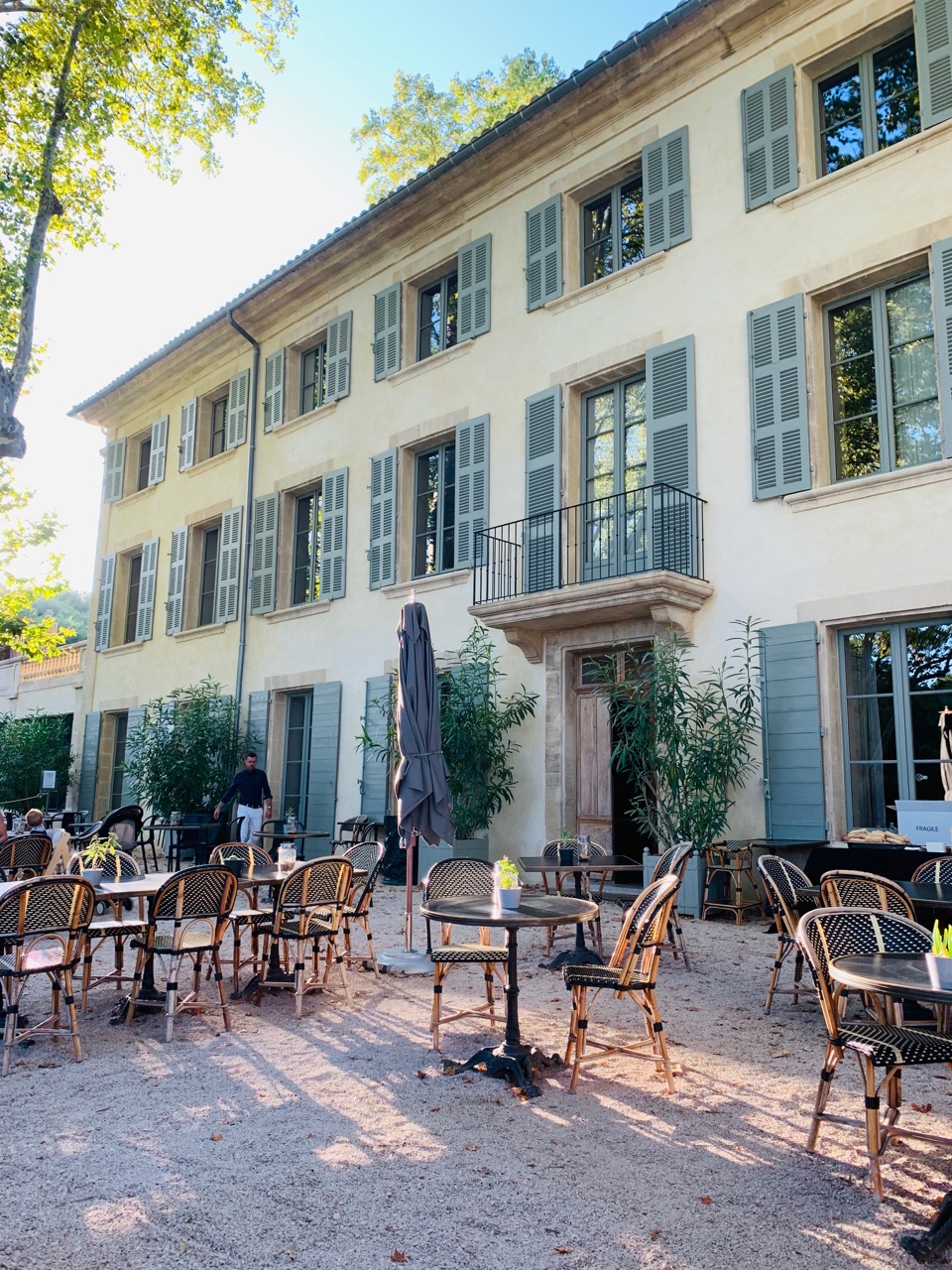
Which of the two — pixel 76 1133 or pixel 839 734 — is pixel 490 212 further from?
pixel 76 1133

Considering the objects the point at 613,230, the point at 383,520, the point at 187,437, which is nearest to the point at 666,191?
the point at 613,230

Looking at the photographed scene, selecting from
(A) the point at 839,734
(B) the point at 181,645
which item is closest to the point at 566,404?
(A) the point at 839,734

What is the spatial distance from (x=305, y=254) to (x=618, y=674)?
27.5 feet

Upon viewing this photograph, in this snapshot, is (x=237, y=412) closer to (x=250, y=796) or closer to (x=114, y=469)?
(x=114, y=469)

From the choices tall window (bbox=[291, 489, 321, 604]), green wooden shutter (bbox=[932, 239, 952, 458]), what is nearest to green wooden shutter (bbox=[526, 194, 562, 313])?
green wooden shutter (bbox=[932, 239, 952, 458])

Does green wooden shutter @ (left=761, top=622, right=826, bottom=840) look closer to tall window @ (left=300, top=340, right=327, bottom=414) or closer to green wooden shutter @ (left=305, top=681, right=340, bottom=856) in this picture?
green wooden shutter @ (left=305, top=681, right=340, bottom=856)

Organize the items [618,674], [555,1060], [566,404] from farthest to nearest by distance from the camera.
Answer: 1. [566,404]
2. [618,674]
3. [555,1060]

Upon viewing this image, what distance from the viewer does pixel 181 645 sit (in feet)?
54.4

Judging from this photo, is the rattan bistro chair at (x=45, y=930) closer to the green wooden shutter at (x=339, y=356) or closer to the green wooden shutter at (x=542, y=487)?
the green wooden shutter at (x=542, y=487)

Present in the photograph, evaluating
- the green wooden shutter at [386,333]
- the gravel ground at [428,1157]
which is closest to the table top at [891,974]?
the gravel ground at [428,1157]

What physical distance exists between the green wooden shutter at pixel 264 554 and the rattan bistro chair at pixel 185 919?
9.57 m

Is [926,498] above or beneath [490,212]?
beneath

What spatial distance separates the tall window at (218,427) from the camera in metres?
17.2

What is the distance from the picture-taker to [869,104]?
29.3 feet
